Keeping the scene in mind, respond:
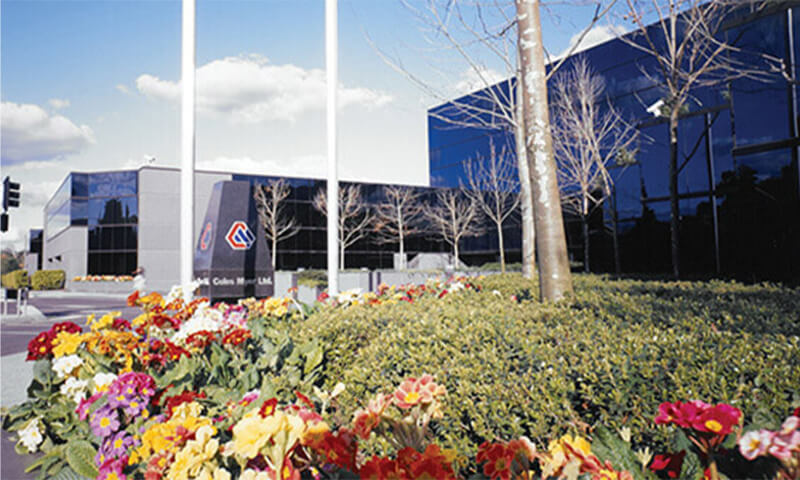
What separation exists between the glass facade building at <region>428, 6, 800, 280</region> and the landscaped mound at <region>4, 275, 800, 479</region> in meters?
5.19

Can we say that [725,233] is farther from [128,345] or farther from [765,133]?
[128,345]

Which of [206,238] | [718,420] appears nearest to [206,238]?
[206,238]

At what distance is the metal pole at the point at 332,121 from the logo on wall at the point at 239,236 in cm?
312

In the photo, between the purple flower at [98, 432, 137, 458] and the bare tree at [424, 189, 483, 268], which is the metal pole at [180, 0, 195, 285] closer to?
the purple flower at [98, 432, 137, 458]

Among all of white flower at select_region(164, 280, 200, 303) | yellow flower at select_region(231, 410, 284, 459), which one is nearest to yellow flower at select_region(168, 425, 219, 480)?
yellow flower at select_region(231, 410, 284, 459)

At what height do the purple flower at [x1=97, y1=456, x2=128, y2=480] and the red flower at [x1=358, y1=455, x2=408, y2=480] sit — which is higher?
the red flower at [x1=358, y1=455, x2=408, y2=480]

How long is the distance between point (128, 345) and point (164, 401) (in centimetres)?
94

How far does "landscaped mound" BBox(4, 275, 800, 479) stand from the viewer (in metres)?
1.57

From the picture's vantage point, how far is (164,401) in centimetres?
339

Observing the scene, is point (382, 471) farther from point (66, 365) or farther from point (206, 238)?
point (206, 238)

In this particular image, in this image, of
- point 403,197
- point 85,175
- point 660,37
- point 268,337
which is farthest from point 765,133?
point 85,175

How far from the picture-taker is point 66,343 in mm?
→ 4043

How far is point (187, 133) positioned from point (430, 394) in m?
7.45

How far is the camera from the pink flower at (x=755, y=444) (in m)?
1.20
